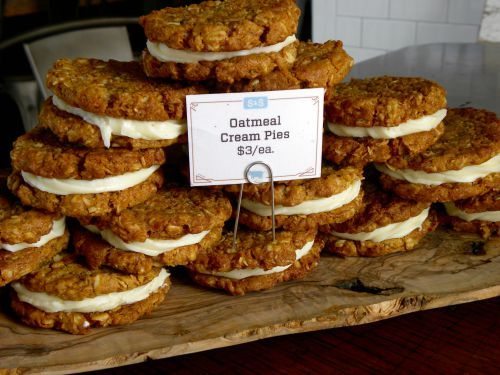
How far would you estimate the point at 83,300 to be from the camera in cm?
171

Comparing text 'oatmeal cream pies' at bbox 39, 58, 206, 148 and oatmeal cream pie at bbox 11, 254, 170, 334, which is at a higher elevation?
text 'oatmeal cream pies' at bbox 39, 58, 206, 148

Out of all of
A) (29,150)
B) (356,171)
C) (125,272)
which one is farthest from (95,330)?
(356,171)

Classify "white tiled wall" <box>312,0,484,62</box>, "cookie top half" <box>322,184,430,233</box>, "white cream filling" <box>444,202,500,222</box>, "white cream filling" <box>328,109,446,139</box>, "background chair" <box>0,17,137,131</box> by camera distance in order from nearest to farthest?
"white cream filling" <box>328,109,446,139</box> → "cookie top half" <box>322,184,430,233</box> → "white cream filling" <box>444,202,500,222</box> → "background chair" <box>0,17,137,131</box> → "white tiled wall" <box>312,0,484,62</box>

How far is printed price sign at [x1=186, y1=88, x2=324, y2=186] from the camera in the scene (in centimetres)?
170

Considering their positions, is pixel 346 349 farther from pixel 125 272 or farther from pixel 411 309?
pixel 125 272

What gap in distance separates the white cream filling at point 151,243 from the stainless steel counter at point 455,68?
6.85ft

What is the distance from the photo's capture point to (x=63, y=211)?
5.62 ft

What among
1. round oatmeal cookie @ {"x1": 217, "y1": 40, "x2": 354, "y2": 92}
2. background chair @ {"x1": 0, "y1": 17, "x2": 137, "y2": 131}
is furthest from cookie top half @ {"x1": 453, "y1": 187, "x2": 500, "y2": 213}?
background chair @ {"x1": 0, "y1": 17, "x2": 137, "y2": 131}

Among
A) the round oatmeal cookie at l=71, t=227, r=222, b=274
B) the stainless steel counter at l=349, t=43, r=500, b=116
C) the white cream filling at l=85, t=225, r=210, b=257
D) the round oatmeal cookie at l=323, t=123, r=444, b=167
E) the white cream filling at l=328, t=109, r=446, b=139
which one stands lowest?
the stainless steel counter at l=349, t=43, r=500, b=116

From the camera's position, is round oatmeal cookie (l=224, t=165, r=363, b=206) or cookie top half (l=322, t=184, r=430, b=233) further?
cookie top half (l=322, t=184, r=430, b=233)

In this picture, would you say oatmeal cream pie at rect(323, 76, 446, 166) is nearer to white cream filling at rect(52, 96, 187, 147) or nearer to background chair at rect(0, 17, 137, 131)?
white cream filling at rect(52, 96, 187, 147)

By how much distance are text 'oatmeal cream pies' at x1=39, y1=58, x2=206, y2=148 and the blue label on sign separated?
0.40 ft

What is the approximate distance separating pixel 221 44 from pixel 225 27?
5cm

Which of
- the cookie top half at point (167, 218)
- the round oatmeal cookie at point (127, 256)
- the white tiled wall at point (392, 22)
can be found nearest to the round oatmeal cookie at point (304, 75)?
the cookie top half at point (167, 218)
